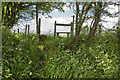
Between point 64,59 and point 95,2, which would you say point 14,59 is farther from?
point 95,2

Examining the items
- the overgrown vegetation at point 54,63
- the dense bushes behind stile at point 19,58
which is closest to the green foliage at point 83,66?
the overgrown vegetation at point 54,63

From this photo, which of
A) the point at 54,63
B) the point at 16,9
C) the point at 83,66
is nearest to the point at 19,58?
the point at 54,63

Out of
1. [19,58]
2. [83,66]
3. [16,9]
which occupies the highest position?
[16,9]

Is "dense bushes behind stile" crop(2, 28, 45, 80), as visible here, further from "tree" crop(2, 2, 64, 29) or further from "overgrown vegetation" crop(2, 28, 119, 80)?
"tree" crop(2, 2, 64, 29)

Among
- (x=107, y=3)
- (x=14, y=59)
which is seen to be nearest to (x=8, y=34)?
(x=14, y=59)

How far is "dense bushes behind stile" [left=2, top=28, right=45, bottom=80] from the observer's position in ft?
12.3

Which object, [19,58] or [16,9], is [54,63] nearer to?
[19,58]

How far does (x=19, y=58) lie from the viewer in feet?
13.1

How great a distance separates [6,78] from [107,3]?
3.82 meters

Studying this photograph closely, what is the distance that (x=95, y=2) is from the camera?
4961 millimetres

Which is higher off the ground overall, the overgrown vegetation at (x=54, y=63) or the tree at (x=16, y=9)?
the tree at (x=16, y=9)

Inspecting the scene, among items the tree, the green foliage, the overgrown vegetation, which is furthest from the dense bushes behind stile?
the tree

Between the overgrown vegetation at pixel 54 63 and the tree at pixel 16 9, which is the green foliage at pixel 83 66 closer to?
the overgrown vegetation at pixel 54 63

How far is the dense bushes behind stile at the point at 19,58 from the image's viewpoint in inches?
148
